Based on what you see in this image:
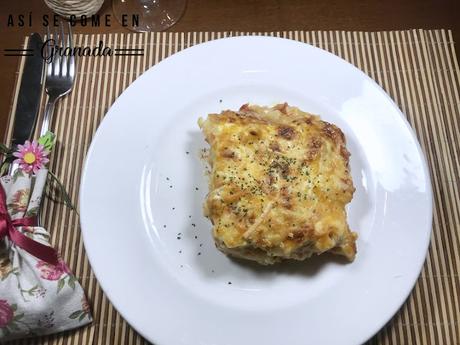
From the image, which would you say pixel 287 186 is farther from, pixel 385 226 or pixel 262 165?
pixel 385 226

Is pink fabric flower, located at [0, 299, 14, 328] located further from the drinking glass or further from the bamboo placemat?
the drinking glass

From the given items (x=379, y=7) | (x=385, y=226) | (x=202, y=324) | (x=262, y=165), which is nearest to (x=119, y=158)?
(x=262, y=165)

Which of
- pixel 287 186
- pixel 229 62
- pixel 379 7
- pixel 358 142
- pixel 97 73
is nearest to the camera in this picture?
pixel 287 186

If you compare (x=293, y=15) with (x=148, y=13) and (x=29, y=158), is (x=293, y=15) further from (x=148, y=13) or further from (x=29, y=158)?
(x=29, y=158)

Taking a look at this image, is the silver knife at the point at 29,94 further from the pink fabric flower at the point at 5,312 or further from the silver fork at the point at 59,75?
the pink fabric flower at the point at 5,312

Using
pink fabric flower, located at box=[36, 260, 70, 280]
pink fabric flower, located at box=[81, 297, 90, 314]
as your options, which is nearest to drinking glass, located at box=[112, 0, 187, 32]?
pink fabric flower, located at box=[36, 260, 70, 280]

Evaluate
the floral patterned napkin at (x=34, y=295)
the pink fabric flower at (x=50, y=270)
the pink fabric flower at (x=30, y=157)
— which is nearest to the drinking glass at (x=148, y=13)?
the pink fabric flower at (x=30, y=157)

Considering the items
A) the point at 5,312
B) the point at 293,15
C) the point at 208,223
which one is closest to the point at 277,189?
the point at 208,223
